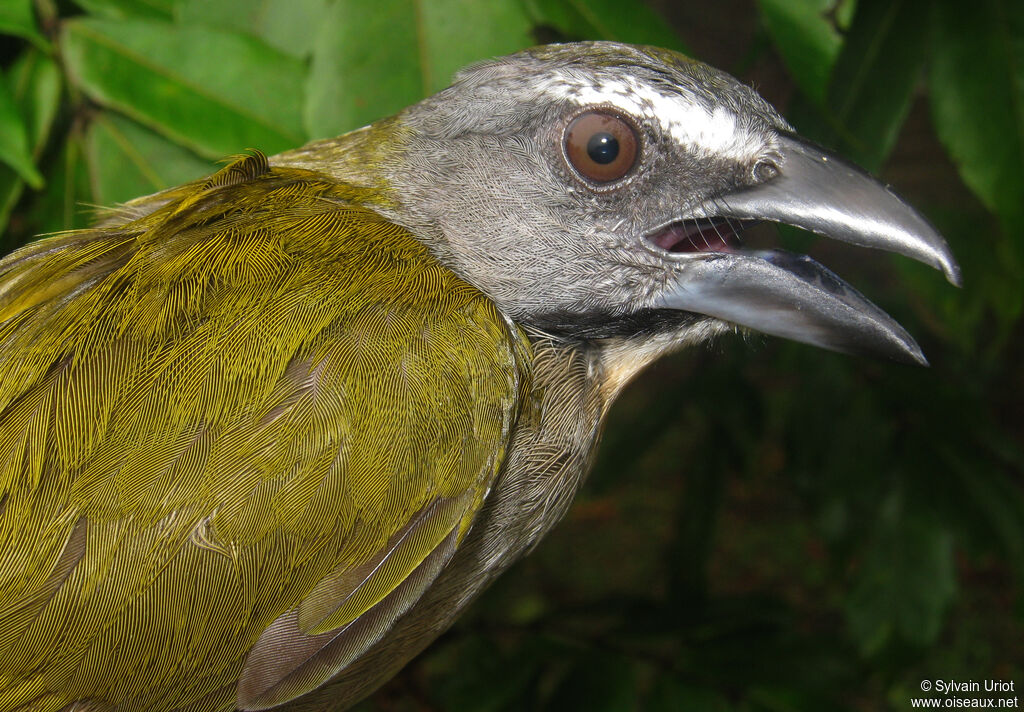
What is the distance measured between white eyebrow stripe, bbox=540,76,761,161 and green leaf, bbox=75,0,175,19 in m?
1.16

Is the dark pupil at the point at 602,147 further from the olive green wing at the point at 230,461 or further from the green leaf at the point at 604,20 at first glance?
the green leaf at the point at 604,20

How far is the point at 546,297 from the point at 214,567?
2.37 feet

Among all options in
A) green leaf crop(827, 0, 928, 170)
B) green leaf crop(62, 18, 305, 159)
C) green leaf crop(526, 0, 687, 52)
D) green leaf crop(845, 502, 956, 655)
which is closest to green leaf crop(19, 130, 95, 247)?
green leaf crop(62, 18, 305, 159)

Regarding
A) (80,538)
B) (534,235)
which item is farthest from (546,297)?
(80,538)

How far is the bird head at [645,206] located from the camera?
1.41m

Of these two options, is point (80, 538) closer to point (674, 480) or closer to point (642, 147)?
point (642, 147)

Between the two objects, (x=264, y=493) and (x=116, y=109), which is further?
(x=116, y=109)

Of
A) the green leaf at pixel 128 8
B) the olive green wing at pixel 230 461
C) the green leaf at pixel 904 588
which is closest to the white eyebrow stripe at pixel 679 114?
the olive green wing at pixel 230 461

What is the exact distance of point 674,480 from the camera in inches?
306

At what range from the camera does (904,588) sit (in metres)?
3.04

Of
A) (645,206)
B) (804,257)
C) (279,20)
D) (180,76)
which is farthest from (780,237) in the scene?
(180,76)

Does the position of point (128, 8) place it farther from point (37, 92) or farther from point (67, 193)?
point (67, 193)

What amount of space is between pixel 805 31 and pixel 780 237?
1.42 feet

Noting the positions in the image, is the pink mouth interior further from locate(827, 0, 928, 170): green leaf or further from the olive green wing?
locate(827, 0, 928, 170): green leaf
